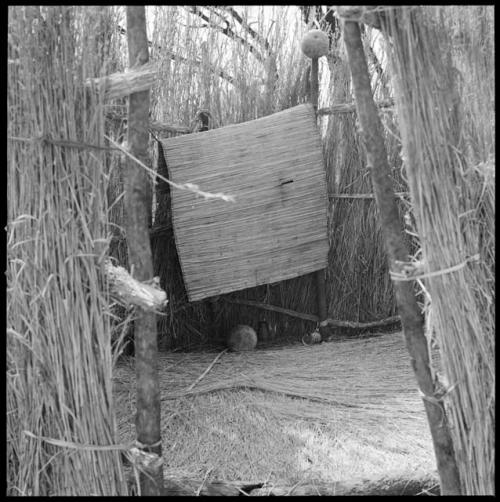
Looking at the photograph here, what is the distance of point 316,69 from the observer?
13.3ft

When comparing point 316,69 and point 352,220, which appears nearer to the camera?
point 316,69

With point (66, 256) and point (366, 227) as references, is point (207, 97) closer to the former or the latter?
point (366, 227)

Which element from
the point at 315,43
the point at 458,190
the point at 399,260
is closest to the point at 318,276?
the point at 315,43

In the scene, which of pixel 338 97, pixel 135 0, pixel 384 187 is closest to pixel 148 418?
pixel 384 187

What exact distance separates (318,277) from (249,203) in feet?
2.75

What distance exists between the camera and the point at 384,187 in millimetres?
2170

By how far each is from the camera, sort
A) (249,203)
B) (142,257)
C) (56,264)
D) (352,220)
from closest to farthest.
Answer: (56,264), (142,257), (249,203), (352,220)

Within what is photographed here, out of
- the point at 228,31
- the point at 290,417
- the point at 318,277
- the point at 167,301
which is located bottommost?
the point at 290,417

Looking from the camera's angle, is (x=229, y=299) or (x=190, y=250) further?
(x=229, y=299)

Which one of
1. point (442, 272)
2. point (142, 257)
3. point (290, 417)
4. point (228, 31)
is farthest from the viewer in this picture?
point (228, 31)

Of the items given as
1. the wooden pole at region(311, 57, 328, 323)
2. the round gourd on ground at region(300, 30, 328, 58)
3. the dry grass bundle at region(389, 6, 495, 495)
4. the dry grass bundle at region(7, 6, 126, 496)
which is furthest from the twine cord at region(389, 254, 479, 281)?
the round gourd on ground at region(300, 30, 328, 58)

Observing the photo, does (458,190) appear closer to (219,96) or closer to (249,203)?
(249,203)

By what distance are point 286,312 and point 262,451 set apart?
167 centimetres

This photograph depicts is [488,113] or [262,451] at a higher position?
[488,113]
